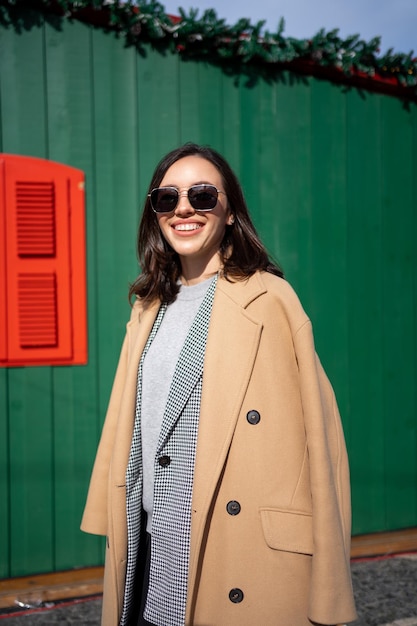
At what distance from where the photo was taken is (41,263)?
330 cm

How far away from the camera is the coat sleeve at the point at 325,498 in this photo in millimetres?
1542

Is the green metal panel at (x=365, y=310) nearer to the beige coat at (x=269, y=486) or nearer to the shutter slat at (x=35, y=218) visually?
the shutter slat at (x=35, y=218)

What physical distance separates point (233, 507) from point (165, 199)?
3.04 ft

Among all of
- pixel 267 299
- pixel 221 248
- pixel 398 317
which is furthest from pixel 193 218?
pixel 398 317

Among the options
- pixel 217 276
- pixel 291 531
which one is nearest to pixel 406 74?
pixel 217 276

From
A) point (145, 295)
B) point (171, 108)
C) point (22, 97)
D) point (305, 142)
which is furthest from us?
point (305, 142)

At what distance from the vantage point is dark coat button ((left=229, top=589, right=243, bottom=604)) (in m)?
1.60

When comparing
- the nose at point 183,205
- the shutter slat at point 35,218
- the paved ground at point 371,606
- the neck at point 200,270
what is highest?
the shutter slat at point 35,218

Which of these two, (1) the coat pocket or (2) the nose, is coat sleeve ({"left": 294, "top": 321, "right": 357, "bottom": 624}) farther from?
(2) the nose

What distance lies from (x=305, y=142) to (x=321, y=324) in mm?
1154

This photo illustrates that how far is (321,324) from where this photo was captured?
3754 mm

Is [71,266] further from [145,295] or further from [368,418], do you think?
[368,418]

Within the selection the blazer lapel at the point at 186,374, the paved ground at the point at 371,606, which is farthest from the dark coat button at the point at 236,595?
the paved ground at the point at 371,606

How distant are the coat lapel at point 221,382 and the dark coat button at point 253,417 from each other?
0.12 ft
